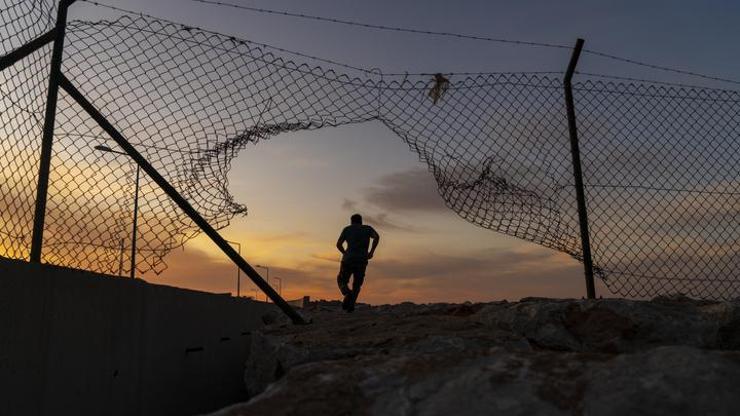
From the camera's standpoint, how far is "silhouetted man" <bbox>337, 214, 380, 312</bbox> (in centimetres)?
873

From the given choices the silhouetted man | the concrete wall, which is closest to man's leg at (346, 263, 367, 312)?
the silhouetted man

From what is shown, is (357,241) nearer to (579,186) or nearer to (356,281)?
(356,281)

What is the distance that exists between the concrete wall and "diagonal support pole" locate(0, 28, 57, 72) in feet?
3.22

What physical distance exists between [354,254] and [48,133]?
5.06m

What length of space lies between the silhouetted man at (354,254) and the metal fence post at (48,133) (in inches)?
196

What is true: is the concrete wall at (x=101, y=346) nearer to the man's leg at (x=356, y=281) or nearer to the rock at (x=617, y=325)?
the man's leg at (x=356, y=281)

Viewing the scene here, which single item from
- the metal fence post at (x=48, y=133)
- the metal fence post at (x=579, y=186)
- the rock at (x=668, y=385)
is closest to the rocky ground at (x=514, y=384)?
the rock at (x=668, y=385)

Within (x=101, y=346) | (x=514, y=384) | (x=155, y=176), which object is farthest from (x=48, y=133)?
(x=514, y=384)

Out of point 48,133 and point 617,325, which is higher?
point 48,133

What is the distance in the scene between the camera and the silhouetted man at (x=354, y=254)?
28.7ft

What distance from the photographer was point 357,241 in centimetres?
873

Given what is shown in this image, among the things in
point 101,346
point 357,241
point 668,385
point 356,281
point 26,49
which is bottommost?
point 668,385

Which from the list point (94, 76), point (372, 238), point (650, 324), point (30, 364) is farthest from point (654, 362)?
point (372, 238)

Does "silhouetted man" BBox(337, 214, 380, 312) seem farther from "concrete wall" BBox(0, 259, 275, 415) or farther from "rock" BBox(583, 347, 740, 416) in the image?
"rock" BBox(583, 347, 740, 416)
